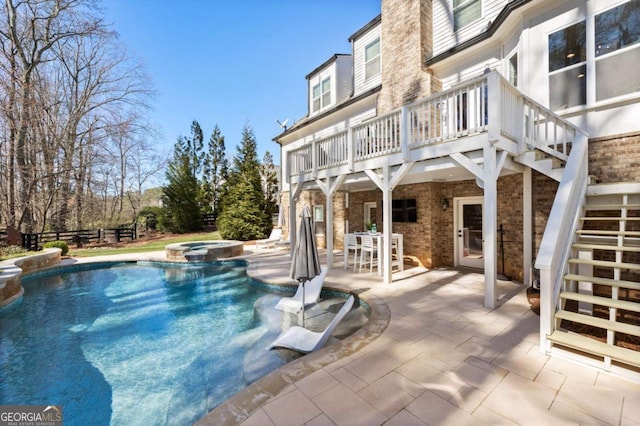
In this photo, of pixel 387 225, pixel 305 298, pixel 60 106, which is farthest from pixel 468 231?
pixel 60 106

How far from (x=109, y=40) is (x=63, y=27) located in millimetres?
2349

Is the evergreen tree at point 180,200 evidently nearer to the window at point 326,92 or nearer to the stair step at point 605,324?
the window at point 326,92

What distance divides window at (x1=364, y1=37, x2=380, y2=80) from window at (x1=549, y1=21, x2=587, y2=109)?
6.00 meters

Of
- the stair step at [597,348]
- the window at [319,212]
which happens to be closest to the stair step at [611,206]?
the stair step at [597,348]

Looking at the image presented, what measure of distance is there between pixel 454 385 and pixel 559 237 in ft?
7.63

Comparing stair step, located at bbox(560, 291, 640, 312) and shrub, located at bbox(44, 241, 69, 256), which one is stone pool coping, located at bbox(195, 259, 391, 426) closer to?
stair step, located at bbox(560, 291, 640, 312)

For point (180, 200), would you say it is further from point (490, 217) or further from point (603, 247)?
point (603, 247)

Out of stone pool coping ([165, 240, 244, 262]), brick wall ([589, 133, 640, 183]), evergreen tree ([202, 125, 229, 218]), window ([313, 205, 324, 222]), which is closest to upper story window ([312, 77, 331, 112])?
window ([313, 205, 324, 222])

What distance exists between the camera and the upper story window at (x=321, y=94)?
1324 centimetres

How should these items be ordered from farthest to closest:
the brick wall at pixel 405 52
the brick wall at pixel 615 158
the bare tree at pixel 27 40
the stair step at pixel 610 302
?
the bare tree at pixel 27 40
the brick wall at pixel 405 52
the brick wall at pixel 615 158
the stair step at pixel 610 302

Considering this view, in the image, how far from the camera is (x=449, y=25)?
27.6 ft

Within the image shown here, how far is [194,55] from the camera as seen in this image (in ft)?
44.0

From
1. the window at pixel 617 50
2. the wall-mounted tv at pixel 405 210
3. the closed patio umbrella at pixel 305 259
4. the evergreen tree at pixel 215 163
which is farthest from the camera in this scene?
the evergreen tree at pixel 215 163

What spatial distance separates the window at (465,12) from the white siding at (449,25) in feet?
A: 0.37
